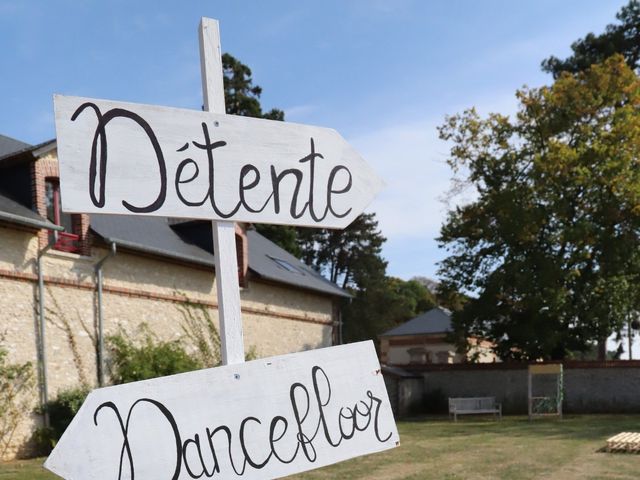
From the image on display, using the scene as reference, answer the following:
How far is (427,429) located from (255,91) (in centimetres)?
1983

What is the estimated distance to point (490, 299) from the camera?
25406 mm

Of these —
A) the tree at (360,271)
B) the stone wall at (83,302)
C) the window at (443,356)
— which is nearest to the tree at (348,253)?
the tree at (360,271)

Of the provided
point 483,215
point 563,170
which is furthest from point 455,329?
point 563,170

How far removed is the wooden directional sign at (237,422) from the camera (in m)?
2.34

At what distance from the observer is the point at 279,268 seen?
23.0 m

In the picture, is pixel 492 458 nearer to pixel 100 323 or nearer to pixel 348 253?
pixel 100 323

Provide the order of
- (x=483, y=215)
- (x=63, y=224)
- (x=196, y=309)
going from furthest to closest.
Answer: (x=483, y=215) → (x=196, y=309) → (x=63, y=224)

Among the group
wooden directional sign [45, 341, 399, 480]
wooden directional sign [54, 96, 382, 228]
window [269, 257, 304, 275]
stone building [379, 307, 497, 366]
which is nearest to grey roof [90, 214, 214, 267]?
window [269, 257, 304, 275]

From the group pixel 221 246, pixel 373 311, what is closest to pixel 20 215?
pixel 221 246

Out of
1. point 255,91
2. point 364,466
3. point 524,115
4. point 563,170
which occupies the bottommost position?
point 364,466

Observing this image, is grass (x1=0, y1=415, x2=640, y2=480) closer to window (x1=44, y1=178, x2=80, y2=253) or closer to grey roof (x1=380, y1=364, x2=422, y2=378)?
window (x1=44, y1=178, x2=80, y2=253)

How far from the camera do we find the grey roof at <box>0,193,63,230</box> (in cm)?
1351

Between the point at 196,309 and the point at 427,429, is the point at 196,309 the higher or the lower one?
the higher one

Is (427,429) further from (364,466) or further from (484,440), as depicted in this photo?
(364,466)
